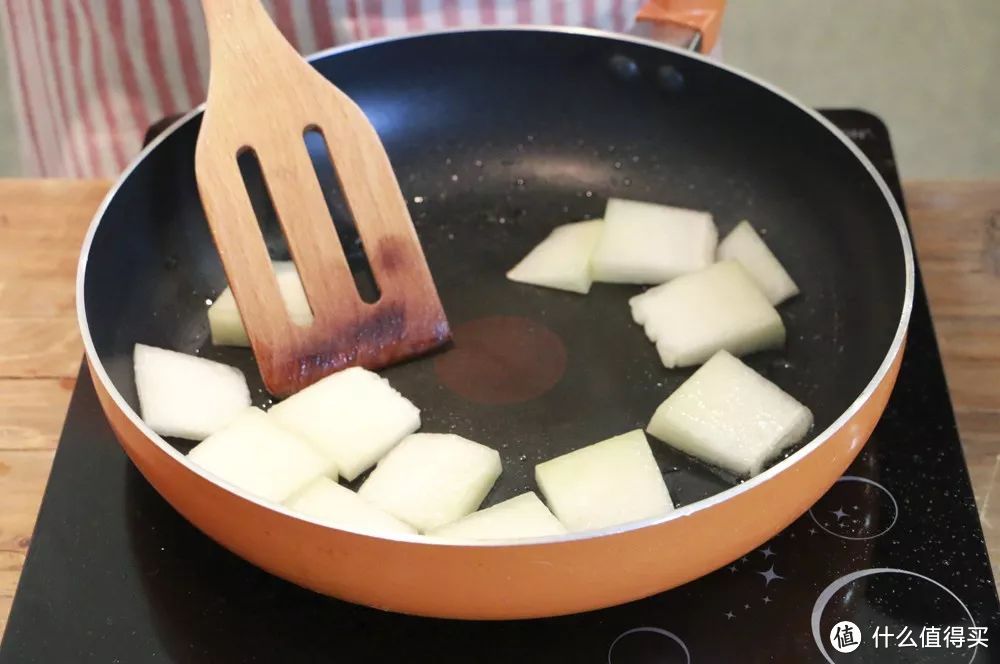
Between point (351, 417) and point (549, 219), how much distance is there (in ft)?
1.27

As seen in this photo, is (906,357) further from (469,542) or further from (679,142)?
(469,542)

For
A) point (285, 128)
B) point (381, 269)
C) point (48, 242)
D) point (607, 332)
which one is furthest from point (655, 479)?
point (48, 242)

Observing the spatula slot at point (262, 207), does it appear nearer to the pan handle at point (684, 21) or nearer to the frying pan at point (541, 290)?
the frying pan at point (541, 290)

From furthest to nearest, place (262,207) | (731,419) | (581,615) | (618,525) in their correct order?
1. (262,207)
2. (731,419)
3. (581,615)
4. (618,525)

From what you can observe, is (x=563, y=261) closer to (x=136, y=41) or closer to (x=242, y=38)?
(x=242, y=38)

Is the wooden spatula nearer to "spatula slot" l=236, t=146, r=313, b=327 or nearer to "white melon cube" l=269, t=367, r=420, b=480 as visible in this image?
"white melon cube" l=269, t=367, r=420, b=480

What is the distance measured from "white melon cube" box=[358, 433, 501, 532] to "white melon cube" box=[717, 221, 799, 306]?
1.19 ft

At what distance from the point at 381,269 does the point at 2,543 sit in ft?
1.33

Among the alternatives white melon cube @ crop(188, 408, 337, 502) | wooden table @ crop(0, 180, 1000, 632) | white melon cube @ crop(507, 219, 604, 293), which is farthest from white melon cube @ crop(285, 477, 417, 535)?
white melon cube @ crop(507, 219, 604, 293)

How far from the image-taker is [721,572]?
78 centimetres

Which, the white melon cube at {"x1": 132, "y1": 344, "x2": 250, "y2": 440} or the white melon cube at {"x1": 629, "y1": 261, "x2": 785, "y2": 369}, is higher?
the white melon cube at {"x1": 629, "y1": 261, "x2": 785, "y2": 369}

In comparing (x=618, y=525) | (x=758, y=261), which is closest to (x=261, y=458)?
(x=618, y=525)

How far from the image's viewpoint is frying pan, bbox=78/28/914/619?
26.4 inches

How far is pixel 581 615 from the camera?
76 centimetres
